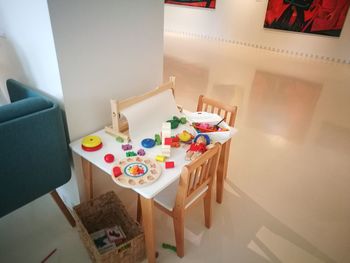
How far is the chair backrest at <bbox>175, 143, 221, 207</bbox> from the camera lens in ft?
3.92

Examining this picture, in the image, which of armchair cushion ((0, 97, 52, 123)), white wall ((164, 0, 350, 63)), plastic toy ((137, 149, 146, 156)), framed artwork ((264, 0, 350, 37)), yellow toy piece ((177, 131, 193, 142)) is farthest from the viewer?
white wall ((164, 0, 350, 63))

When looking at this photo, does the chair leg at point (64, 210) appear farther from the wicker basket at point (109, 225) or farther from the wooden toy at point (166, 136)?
the wooden toy at point (166, 136)

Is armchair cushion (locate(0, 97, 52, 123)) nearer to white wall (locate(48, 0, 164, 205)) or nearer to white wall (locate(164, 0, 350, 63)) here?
white wall (locate(48, 0, 164, 205))

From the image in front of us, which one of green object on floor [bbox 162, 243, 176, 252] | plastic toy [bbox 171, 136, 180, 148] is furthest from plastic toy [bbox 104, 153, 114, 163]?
green object on floor [bbox 162, 243, 176, 252]

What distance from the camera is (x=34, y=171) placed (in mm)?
1300

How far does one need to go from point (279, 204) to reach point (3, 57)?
218 cm

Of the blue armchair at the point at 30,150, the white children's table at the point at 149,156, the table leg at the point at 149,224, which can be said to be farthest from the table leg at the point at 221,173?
the blue armchair at the point at 30,150

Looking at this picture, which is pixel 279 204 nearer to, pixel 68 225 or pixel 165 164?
pixel 165 164

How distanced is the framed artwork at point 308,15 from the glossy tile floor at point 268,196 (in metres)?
1.56

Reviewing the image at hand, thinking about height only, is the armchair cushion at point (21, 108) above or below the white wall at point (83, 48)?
below

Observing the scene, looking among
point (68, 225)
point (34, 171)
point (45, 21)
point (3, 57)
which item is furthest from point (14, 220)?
point (45, 21)

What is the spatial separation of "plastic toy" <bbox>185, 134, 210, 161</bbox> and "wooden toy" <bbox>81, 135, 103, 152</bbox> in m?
0.50

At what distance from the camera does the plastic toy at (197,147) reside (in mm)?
1354

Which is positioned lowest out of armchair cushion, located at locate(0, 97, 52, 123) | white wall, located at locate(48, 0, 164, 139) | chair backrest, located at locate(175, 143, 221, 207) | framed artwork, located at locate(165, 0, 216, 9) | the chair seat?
the chair seat
